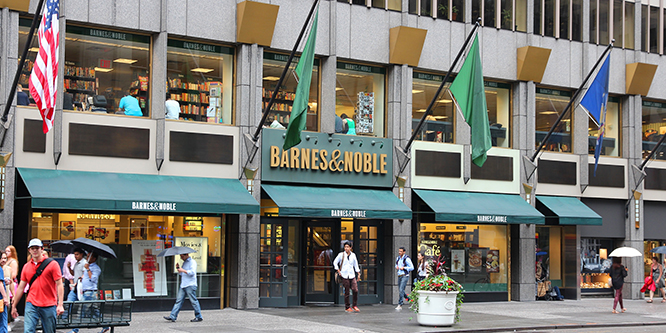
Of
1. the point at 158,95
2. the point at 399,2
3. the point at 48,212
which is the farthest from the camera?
the point at 399,2

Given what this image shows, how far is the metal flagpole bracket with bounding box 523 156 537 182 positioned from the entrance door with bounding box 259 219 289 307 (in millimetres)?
9383

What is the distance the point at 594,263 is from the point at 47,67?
2124cm

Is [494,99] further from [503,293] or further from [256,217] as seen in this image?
[256,217]

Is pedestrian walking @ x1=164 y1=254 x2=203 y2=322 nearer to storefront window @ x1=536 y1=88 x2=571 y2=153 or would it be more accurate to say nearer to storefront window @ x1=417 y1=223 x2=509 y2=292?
storefront window @ x1=417 y1=223 x2=509 y2=292

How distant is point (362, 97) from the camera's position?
2392 cm

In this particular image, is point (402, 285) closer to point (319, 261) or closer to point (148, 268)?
point (319, 261)

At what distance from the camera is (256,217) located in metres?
21.2

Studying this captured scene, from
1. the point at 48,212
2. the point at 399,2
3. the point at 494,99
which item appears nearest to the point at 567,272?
the point at 494,99

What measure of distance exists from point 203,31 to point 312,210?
583cm

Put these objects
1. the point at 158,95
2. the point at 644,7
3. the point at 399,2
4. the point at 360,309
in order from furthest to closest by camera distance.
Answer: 1. the point at 644,7
2. the point at 399,2
3. the point at 360,309
4. the point at 158,95

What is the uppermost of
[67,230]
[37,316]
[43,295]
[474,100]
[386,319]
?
[474,100]

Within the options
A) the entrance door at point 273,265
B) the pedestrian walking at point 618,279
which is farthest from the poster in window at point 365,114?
the pedestrian walking at point 618,279

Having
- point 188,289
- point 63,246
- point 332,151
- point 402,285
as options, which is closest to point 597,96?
point 332,151

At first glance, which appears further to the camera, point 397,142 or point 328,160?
point 397,142
